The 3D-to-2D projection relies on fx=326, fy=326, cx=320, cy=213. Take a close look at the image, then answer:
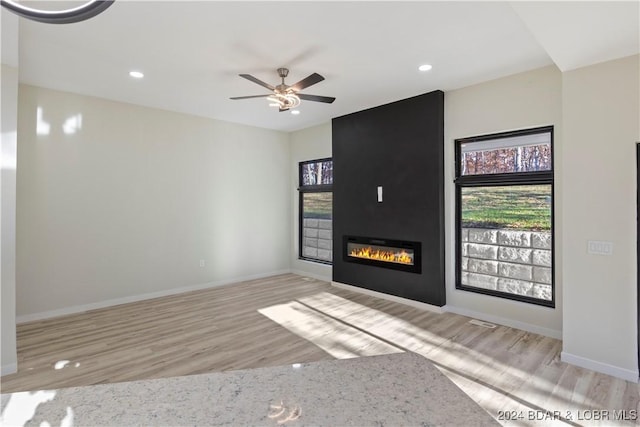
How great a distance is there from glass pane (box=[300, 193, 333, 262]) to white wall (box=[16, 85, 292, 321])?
701 mm

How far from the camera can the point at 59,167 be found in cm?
441

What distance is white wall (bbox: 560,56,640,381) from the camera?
2.81 metres

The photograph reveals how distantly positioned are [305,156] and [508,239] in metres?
4.08

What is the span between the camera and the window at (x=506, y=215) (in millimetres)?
3846

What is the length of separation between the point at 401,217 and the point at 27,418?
15.1 ft

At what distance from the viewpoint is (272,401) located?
0.89 m

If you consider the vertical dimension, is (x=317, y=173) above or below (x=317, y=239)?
above

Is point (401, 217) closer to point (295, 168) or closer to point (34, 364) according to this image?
point (295, 168)

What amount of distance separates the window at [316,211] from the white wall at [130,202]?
65 centimetres

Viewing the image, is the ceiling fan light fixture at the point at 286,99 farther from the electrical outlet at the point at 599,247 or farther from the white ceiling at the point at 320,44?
the electrical outlet at the point at 599,247

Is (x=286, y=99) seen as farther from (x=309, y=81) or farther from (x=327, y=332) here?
(x=327, y=332)

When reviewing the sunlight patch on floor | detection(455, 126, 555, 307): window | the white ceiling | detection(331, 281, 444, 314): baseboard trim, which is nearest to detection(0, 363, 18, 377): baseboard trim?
the sunlight patch on floor

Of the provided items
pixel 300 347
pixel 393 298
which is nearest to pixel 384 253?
pixel 393 298

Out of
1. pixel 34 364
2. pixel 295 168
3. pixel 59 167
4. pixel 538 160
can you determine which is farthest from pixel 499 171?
pixel 59 167
